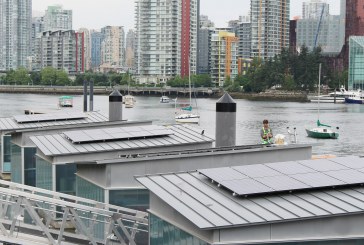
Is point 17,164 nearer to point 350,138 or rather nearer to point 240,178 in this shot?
point 240,178

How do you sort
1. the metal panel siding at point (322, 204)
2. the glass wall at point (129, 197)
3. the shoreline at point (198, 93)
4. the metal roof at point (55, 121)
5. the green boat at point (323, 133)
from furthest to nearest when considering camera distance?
the shoreline at point (198, 93) → the green boat at point (323, 133) → the metal roof at point (55, 121) → the glass wall at point (129, 197) → the metal panel siding at point (322, 204)

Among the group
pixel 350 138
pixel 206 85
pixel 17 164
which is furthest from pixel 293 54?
pixel 17 164

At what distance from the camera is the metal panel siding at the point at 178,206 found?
32.3ft

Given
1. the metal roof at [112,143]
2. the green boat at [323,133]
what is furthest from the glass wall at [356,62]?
the metal roof at [112,143]

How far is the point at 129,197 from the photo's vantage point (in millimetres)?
14344

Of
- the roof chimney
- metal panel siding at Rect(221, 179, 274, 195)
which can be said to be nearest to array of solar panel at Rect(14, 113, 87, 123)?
the roof chimney

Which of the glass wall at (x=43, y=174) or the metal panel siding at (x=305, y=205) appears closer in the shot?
the metal panel siding at (x=305, y=205)

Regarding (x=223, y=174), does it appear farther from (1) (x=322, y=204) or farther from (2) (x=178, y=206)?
(1) (x=322, y=204)

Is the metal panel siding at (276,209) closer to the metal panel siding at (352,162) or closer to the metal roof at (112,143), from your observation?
the metal panel siding at (352,162)

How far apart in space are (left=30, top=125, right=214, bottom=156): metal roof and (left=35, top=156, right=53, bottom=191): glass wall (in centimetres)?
37

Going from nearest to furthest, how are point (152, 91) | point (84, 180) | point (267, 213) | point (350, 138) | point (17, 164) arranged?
point (267, 213) < point (84, 180) < point (17, 164) < point (350, 138) < point (152, 91)

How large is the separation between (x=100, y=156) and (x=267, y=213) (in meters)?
7.59

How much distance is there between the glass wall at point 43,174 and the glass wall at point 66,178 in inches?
13.1

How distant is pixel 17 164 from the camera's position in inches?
818
